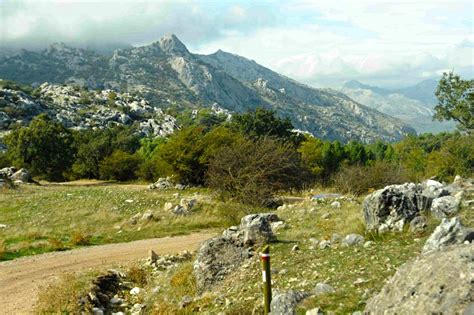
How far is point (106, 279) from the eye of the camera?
622 inches

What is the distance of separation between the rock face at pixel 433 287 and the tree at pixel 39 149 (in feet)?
203

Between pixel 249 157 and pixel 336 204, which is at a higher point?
pixel 249 157

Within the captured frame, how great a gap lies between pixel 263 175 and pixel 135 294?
18.5 meters

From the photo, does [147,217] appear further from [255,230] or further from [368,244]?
[368,244]

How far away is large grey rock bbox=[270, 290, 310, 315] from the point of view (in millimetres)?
8219

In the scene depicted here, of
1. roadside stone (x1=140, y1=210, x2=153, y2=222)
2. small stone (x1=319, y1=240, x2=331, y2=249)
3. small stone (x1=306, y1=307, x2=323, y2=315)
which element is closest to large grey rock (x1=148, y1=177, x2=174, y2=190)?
roadside stone (x1=140, y1=210, x2=153, y2=222)

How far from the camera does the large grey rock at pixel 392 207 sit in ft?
46.3

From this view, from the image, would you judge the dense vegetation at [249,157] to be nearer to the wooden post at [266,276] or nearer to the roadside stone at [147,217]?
the roadside stone at [147,217]

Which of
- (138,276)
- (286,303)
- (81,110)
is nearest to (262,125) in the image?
(138,276)

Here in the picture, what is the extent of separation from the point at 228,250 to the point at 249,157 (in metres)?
18.7

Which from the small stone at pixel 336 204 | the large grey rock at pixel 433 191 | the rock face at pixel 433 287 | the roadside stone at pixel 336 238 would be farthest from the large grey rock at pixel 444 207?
the rock face at pixel 433 287

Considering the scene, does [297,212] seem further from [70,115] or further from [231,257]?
[70,115]

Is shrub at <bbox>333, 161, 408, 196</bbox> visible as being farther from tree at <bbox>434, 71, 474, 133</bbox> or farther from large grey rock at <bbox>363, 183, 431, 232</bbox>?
tree at <bbox>434, 71, 474, 133</bbox>

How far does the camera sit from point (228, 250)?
14.2 m
